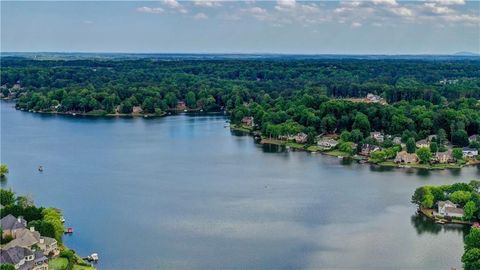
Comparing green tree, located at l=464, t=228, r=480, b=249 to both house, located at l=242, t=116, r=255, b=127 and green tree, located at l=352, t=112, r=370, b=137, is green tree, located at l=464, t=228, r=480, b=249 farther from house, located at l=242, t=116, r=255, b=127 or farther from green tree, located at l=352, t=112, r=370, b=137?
house, located at l=242, t=116, r=255, b=127

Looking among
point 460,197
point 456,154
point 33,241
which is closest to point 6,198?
point 33,241

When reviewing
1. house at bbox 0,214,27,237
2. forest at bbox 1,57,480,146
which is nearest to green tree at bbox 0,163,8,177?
house at bbox 0,214,27,237

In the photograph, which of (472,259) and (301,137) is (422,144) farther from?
(472,259)

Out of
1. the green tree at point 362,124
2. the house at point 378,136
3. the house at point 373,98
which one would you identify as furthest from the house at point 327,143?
the house at point 373,98

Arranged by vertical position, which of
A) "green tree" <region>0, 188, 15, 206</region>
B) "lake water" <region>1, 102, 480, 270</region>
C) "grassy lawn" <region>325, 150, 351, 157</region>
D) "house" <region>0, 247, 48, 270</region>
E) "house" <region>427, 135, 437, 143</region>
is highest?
"house" <region>427, 135, 437, 143</region>

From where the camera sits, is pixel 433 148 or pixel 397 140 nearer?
pixel 433 148

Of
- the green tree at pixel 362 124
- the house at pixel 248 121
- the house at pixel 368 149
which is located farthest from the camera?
the house at pixel 248 121

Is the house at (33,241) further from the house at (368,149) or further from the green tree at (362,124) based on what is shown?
the green tree at (362,124)
